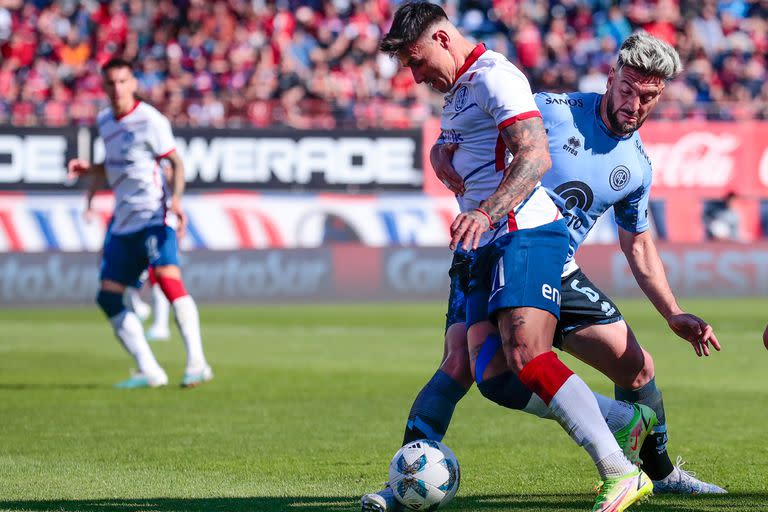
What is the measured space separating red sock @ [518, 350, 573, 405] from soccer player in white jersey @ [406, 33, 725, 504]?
63cm

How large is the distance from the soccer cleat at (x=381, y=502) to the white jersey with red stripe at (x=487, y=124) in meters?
1.23

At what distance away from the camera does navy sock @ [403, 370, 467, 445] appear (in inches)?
238

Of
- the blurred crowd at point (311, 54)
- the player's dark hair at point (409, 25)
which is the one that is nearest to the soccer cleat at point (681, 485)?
the player's dark hair at point (409, 25)

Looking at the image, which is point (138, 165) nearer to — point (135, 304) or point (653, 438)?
point (653, 438)

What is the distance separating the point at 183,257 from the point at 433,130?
19.6ft

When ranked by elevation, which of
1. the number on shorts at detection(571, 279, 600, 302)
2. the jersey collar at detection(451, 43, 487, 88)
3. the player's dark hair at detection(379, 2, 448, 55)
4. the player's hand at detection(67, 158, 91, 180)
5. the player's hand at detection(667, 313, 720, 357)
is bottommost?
the player's hand at detection(667, 313, 720, 357)

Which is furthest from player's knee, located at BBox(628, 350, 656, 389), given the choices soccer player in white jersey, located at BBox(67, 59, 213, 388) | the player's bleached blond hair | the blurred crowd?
the blurred crowd

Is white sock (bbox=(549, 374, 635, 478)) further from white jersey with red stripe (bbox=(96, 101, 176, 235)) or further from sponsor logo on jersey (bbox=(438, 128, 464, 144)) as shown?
white jersey with red stripe (bbox=(96, 101, 176, 235))

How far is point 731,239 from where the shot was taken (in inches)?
985

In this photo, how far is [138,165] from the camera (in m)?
11.5

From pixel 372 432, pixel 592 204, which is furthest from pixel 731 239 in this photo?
pixel 592 204

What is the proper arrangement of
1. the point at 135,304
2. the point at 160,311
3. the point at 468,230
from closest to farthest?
the point at 468,230 → the point at 160,311 → the point at 135,304

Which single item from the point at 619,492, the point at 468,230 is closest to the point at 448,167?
the point at 468,230

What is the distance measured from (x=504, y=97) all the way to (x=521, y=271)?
75 centimetres
